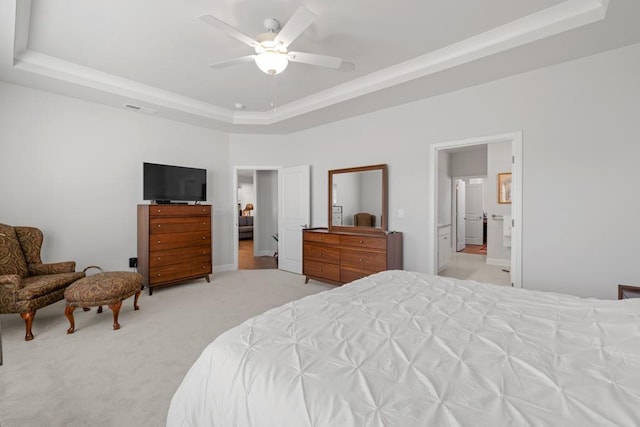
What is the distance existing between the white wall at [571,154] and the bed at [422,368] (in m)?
1.67

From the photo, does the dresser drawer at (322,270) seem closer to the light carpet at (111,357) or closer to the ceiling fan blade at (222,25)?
the light carpet at (111,357)

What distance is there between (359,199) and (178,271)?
2987 millimetres

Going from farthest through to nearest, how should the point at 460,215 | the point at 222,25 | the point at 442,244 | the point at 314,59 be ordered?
the point at 460,215, the point at 442,244, the point at 314,59, the point at 222,25

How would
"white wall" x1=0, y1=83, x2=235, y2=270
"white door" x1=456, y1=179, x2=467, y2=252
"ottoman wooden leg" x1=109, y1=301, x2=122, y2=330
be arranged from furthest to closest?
"white door" x1=456, y1=179, x2=467, y2=252 → "white wall" x1=0, y1=83, x2=235, y2=270 → "ottoman wooden leg" x1=109, y1=301, x2=122, y2=330

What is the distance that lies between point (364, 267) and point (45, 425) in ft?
10.6

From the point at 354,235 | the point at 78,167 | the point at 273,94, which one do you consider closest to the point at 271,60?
the point at 273,94

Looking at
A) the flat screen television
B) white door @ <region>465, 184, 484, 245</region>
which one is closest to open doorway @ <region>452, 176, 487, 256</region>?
white door @ <region>465, 184, 484, 245</region>

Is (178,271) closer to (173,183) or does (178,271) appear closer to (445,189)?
(173,183)

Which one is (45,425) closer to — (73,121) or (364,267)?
(364,267)

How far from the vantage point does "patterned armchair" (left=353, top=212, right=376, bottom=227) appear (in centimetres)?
437

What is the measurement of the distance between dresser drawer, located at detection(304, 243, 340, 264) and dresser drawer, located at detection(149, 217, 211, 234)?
1679 millimetres

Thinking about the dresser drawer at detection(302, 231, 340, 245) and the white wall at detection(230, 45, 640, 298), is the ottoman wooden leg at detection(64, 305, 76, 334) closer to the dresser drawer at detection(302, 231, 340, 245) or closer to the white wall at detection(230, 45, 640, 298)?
the dresser drawer at detection(302, 231, 340, 245)

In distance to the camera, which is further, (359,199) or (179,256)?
(359,199)

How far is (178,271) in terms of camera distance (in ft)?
14.1
